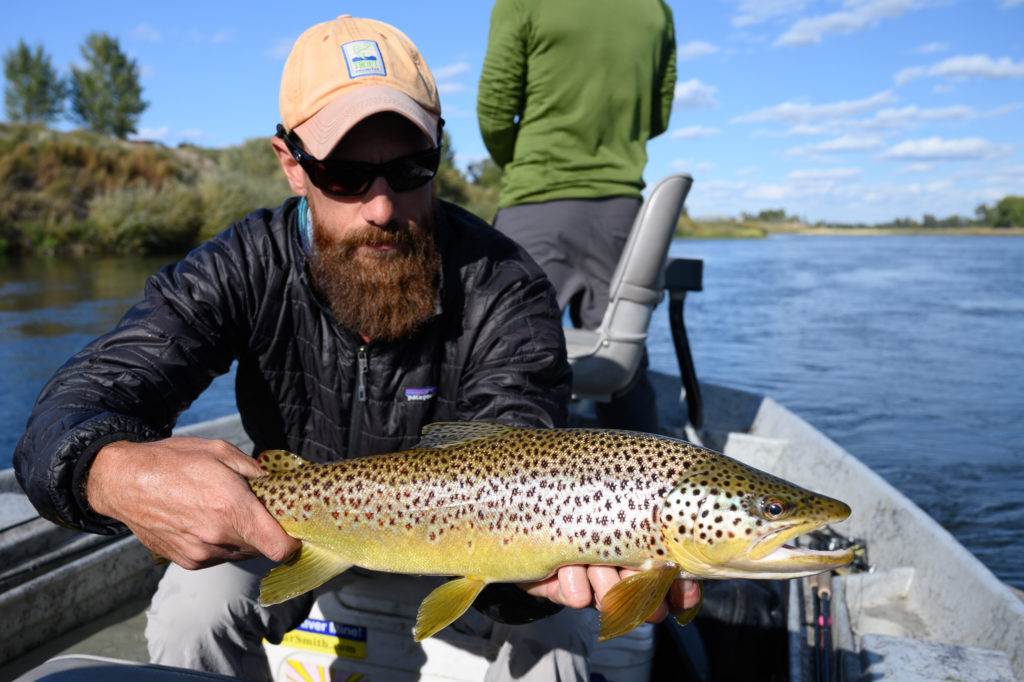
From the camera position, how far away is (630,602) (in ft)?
6.09

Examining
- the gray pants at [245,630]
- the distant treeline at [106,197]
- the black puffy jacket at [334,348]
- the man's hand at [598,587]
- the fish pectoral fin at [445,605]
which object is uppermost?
the distant treeline at [106,197]

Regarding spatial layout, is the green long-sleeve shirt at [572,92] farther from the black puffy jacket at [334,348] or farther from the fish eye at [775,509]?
the fish eye at [775,509]

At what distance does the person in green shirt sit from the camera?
4785mm

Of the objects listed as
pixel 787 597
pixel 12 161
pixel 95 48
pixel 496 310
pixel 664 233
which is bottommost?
pixel 787 597

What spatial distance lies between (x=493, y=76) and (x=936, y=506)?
596cm

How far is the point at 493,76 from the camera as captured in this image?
484cm

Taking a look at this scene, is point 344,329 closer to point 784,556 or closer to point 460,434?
point 460,434

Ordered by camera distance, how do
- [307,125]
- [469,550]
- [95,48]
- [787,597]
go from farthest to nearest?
1. [95,48]
2. [787,597]
3. [307,125]
4. [469,550]

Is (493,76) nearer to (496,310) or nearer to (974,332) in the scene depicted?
(496,310)

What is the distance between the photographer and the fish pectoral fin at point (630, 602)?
1.84m

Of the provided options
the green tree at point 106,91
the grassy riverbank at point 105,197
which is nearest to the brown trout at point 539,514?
the grassy riverbank at point 105,197

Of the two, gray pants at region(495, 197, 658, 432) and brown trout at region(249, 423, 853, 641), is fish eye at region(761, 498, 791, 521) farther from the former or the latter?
gray pants at region(495, 197, 658, 432)

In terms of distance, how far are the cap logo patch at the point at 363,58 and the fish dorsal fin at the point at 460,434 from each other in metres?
1.22

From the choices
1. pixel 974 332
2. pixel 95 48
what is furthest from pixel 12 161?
pixel 95 48
